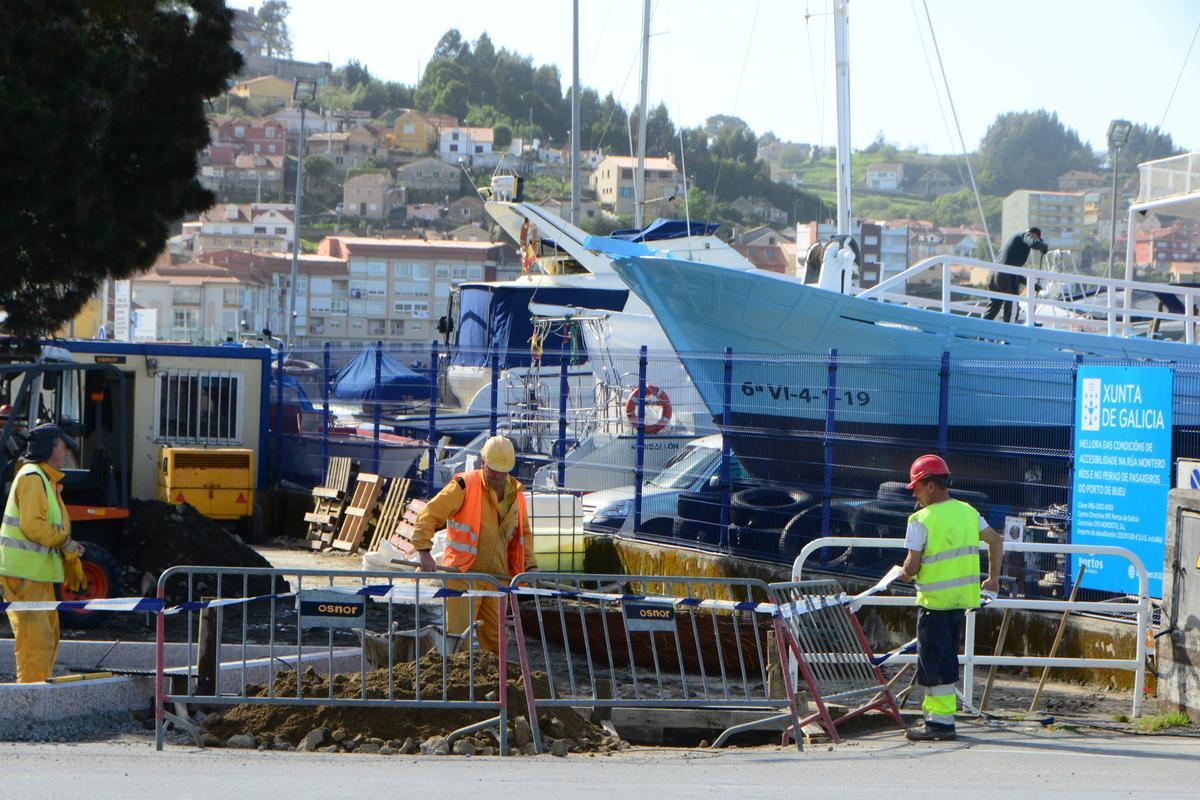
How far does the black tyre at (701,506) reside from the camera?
49.1 feet

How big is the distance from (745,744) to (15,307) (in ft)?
30.1

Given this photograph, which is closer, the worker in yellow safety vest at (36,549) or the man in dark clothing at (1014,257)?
the worker in yellow safety vest at (36,549)

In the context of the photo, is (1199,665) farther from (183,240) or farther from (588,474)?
(183,240)

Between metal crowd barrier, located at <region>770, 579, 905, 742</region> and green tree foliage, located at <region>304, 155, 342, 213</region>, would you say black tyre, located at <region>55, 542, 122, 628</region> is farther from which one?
green tree foliage, located at <region>304, 155, 342, 213</region>

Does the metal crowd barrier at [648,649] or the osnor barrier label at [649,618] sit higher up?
the osnor barrier label at [649,618]

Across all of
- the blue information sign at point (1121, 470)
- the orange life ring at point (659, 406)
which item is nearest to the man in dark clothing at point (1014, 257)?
the orange life ring at point (659, 406)

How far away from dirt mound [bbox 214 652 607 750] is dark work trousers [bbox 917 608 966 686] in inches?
78.5

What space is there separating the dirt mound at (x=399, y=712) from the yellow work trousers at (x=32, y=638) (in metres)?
1.28

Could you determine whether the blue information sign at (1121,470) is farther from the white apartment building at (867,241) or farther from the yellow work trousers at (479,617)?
the white apartment building at (867,241)

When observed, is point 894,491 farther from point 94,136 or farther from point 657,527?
point 94,136

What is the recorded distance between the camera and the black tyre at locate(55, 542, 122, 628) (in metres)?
12.6

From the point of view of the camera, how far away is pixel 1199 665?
907 centimetres

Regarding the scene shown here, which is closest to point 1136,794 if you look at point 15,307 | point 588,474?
point 588,474

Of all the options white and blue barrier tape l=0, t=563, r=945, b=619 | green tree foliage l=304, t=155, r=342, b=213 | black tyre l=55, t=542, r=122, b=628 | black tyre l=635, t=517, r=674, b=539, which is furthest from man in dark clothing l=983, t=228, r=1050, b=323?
green tree foliage l=304, t=155, r=342, b=213
